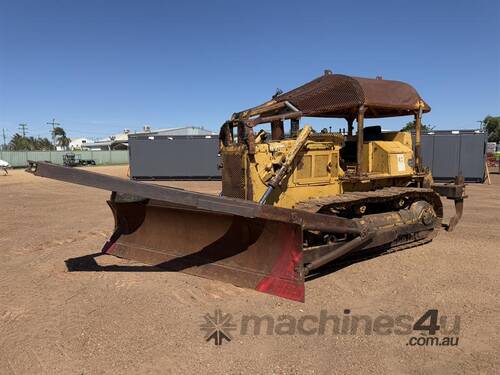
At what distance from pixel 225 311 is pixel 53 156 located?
51793 millimetres

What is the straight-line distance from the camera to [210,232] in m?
5.44

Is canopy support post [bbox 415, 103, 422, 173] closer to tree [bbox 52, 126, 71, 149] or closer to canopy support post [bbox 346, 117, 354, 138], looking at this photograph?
canopy support post [bbox 346, 117, 354, 138]

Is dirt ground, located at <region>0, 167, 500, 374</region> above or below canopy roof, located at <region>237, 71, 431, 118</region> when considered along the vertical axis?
below

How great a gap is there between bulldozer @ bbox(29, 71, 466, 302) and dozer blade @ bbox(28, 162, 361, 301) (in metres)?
0.01

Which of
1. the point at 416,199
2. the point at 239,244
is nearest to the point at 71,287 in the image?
the point at 239,244

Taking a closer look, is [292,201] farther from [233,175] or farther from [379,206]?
[379,206]

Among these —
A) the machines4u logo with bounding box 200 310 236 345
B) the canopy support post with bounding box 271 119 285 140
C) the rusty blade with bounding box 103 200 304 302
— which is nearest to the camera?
the machines4u logo with bounding box 200 310 236 345

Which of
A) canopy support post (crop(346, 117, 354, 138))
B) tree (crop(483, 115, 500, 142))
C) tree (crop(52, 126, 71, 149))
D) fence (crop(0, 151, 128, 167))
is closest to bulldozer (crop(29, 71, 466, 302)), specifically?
canopy support post (crop(346, 117, 354, 138))

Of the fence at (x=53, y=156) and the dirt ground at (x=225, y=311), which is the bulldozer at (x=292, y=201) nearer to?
the dirt ground at (x=225, y=311)

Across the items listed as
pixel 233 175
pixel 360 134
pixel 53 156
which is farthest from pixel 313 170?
pixel 53 156

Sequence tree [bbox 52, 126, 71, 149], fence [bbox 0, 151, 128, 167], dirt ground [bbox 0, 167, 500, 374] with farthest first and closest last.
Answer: tree [bbox 52, 126, 71, 149] → fence [bbox 0, 151, 128, 167] → dirt ground [bbox 0, 167, 500, 374]

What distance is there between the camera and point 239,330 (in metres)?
3.90

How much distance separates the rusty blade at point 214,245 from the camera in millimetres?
4707

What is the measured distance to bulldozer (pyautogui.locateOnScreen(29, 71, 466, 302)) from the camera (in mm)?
4672
